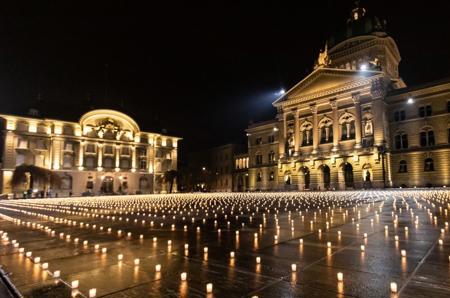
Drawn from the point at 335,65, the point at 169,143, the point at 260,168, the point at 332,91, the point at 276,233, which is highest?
the point at 335,65

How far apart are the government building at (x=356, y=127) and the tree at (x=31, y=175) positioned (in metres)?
41.0

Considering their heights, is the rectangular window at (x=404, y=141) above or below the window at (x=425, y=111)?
below

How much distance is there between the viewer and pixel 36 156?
5512 cm

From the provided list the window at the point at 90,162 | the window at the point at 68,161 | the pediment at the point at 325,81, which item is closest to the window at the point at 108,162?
the window at the point at 90,162

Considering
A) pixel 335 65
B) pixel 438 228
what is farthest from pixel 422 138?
→ pixel 438 228

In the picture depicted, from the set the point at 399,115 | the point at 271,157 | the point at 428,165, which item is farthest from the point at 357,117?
the point at 271,157

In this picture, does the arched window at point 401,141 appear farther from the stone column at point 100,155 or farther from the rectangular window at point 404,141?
the stone column at point 100,155

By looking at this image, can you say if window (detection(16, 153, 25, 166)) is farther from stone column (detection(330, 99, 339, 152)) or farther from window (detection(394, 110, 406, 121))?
window (detection(394, 110, 406, 121))

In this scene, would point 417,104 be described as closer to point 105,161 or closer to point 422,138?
point 422,138

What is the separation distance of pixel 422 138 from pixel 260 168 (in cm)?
Result: 3210

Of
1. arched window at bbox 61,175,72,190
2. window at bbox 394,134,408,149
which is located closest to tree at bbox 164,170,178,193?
arched window at bbox 61,175,72,190

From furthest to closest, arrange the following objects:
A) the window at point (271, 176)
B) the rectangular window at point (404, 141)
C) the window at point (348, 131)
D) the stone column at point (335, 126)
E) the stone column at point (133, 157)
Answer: the stone column at point (133, 157) → the window at point (271, 176) → the stone column at point (335, 126) → the window at point (348, 131) → the rectangular window at point (404, 141)

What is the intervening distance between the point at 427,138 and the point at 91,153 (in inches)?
2391

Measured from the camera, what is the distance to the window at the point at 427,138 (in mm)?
42781
